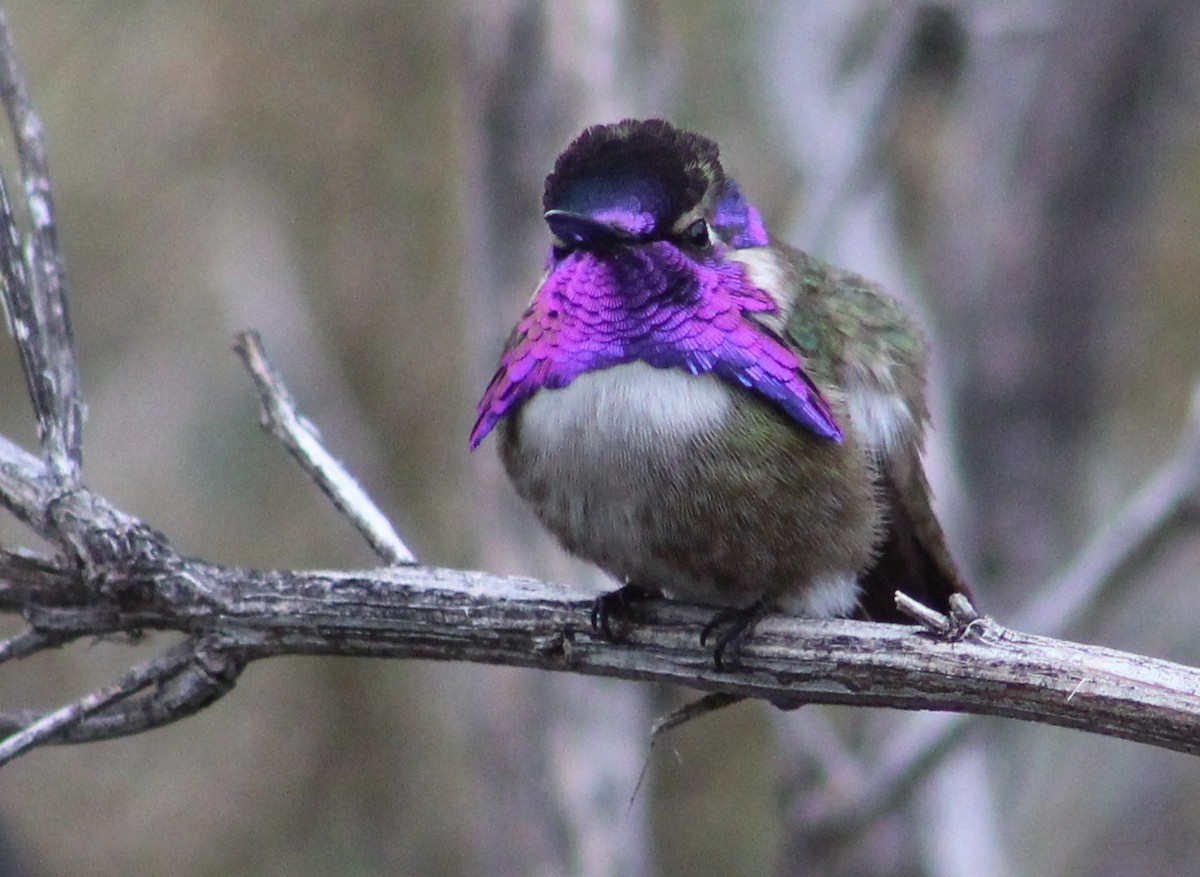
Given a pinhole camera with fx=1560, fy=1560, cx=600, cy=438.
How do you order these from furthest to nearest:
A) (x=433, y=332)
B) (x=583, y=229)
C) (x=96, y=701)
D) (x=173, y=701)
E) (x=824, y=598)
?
(x=433, y=332) → (x=824, y=598) → (x=583, y=229) → (x=173, y=701) → (x=96, y=701)

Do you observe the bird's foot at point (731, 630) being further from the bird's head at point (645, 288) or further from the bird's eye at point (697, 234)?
the bird's eye at point (697, 234)

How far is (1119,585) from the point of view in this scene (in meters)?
5.34

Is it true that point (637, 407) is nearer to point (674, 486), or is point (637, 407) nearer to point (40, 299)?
point (674, 486)

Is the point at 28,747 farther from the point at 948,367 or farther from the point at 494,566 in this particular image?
the point at 948,367

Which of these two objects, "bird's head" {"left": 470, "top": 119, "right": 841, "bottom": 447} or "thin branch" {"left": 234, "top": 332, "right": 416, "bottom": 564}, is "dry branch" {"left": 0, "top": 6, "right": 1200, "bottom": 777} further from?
"bird's head" {"left": 470, "top": 119, "right": 841, "bottom": 447}

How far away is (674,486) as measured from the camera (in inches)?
118

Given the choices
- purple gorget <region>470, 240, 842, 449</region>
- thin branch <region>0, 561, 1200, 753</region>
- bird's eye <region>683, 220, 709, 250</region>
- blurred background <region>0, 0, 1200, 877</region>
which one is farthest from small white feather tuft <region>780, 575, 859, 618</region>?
blurred background <region>0, 0, 1200, 877</region>

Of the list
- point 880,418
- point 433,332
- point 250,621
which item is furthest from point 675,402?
point 433,332

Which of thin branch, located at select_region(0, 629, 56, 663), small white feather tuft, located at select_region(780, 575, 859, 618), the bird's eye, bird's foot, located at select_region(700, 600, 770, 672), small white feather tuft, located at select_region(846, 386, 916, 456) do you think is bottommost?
thin branch, located at select_region(0, 629, 56, 663)

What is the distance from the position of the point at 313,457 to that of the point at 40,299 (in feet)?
1.99

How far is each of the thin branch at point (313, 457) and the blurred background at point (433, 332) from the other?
9.13ft

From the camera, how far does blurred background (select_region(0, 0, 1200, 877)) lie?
6.72 m

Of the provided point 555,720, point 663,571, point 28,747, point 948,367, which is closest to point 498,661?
point 663,571

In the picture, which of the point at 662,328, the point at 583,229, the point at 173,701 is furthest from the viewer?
the point at 662,328
